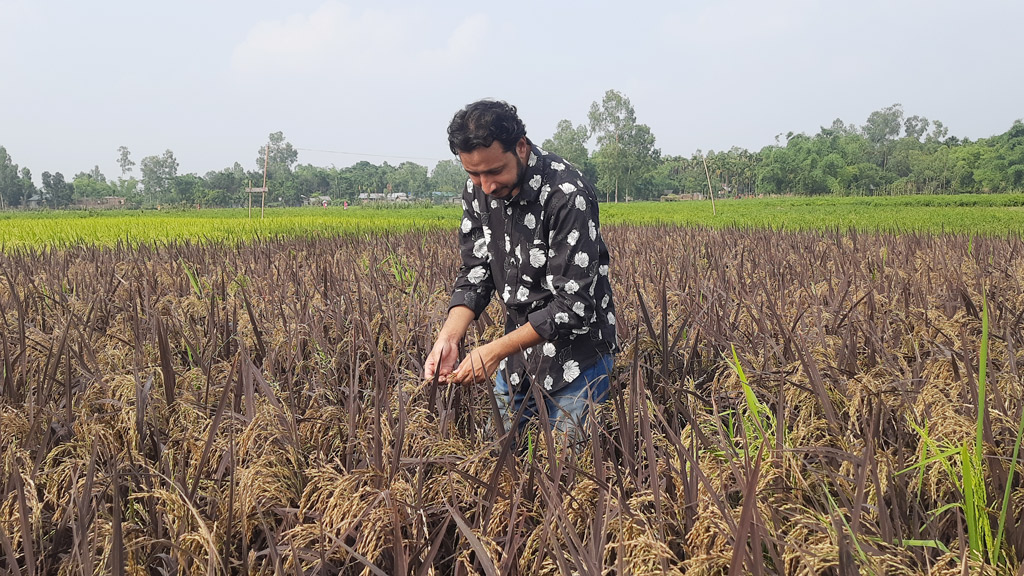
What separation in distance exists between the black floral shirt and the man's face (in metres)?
0.05

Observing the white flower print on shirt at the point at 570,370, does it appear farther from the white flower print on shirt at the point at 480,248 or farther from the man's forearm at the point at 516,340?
the white flower print on shirt at the point at 480,248

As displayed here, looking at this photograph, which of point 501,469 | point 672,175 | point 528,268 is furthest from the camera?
point 672,175

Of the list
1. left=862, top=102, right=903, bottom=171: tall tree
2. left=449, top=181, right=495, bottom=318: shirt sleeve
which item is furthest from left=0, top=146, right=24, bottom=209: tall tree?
left=862, top=102, right=903, bottom=171: tall tree

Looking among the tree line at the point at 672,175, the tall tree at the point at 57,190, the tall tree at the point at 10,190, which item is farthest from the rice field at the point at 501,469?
the tall tree at the point at 10,190

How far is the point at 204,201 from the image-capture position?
232 feet

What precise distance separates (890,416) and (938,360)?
400 millimetres

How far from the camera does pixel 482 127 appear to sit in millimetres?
1898

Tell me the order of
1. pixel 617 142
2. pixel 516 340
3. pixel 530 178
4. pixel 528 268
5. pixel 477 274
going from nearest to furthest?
pixel 516 340
pixel 530 178
pixel 528 268
pixel 477 274
pixel 617 142

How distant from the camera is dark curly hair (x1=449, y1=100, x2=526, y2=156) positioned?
1.90 meters

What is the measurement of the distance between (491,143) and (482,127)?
59 millimetres

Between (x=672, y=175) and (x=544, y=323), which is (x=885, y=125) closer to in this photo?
(x=672, y=175)

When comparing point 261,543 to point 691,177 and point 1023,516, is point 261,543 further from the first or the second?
point 691,177

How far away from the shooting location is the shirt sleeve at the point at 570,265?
6.53 feet

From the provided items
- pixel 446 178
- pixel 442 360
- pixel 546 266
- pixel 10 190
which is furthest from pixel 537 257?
pixel 446 178
